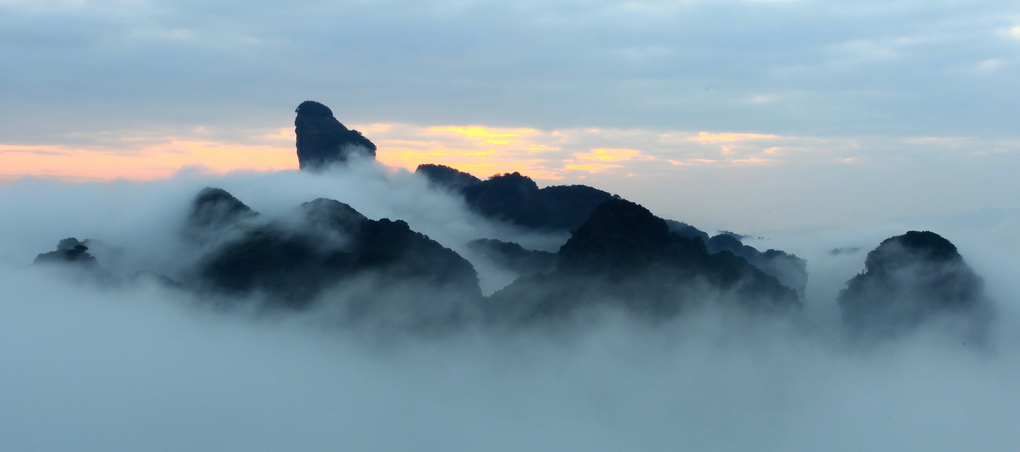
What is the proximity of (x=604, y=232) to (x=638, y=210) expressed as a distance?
10.1 m

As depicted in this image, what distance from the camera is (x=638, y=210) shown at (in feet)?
649

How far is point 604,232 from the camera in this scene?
198500 millimetres
